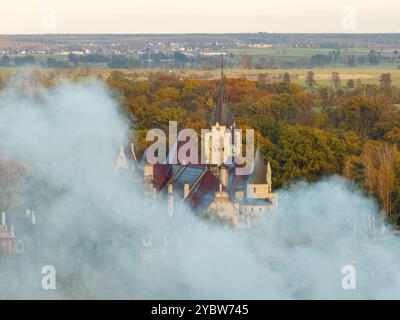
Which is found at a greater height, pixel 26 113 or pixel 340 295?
pixel 26 113

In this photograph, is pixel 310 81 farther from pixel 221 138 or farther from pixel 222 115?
pixel 221 138

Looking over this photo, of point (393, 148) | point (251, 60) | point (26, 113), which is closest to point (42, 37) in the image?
point (251, 60)

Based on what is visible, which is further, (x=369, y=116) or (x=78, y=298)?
(x=369, y=116)

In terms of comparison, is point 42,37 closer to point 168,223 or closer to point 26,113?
point 26,113

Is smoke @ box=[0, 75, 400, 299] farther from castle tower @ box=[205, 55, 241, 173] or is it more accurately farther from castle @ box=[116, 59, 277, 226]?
castle tower @ box=[205, 55, 241, 173]

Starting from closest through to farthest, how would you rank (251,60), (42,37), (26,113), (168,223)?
(168,223), (26,113), (42,37), (251,60)

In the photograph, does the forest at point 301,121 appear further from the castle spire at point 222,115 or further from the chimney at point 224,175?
the chimney at point 224,175

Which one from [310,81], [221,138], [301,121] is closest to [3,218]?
[221,138]

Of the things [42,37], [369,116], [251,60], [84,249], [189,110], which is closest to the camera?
[84,249]
